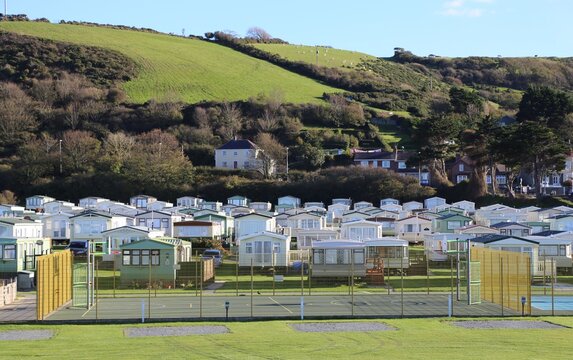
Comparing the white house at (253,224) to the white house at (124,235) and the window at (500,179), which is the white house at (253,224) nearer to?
the white house at (124,235)

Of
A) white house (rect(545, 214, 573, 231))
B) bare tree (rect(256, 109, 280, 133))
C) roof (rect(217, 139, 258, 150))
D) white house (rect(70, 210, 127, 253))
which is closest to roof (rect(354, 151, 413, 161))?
roof (rect(217, 139, 258, 150))

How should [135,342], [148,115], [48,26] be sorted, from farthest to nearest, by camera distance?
[48,26] → [148,115] → [135,342]

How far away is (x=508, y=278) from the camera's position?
28.4 metres

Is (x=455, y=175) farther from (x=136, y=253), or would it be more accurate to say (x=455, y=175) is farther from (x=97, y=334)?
(x=97, y=334)

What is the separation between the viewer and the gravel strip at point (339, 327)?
23.8 m

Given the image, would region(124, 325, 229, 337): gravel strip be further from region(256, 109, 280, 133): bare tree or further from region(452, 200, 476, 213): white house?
region(256, 109, 280, 133): bare tree

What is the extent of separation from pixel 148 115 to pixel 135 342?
88169 mm

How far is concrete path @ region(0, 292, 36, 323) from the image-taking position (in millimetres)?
26297

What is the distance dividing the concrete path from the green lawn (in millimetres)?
1849

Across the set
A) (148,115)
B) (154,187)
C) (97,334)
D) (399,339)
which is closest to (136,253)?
(97,334)

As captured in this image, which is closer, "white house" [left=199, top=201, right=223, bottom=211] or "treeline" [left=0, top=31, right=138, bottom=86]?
"white house" [left=199, top=201, right=223, bottom=211]

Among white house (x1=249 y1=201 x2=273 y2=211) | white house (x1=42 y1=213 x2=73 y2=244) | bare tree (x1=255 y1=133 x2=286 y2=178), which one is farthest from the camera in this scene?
bare tree (x1=255 y1=133 x2=286 y2=178)

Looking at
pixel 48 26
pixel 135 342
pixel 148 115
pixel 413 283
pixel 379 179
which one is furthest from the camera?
pixel 48 26

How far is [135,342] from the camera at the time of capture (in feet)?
70.4
